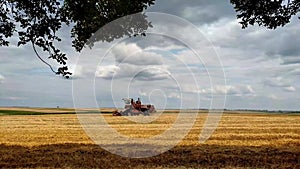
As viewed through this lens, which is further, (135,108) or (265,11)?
(135,108)

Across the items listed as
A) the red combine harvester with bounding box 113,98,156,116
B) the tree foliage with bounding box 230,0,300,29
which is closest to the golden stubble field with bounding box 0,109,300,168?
the tree foliage with bounding box 230,0,300,29

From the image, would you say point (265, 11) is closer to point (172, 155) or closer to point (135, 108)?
point (172, 155)

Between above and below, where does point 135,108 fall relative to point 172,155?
above

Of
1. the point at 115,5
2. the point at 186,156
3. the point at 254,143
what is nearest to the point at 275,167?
the point at 186,156

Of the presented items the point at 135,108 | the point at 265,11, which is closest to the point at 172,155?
the point at 265,11

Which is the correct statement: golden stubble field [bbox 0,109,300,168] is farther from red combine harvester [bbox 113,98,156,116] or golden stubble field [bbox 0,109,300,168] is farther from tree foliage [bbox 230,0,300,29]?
red combine harvester [bbox 113,98,156,116]

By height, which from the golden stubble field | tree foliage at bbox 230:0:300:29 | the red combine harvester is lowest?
the golden stubble field

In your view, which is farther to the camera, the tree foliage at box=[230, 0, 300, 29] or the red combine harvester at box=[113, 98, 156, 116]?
the red combine harvester at box=[113, 98, 156, 116]

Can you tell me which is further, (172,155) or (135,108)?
(135,108)

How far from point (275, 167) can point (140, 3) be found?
20.7 ft

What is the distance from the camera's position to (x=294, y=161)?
1273 centimetres

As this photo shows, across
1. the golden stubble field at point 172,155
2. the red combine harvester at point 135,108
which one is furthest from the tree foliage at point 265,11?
the red combine harvester at point 135,108

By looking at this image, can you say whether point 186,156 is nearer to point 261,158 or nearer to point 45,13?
point 261,158

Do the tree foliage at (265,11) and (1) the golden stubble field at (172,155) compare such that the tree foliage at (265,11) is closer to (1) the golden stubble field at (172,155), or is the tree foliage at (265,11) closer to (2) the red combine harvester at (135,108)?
(1) the golden stubble field at (172,155)
